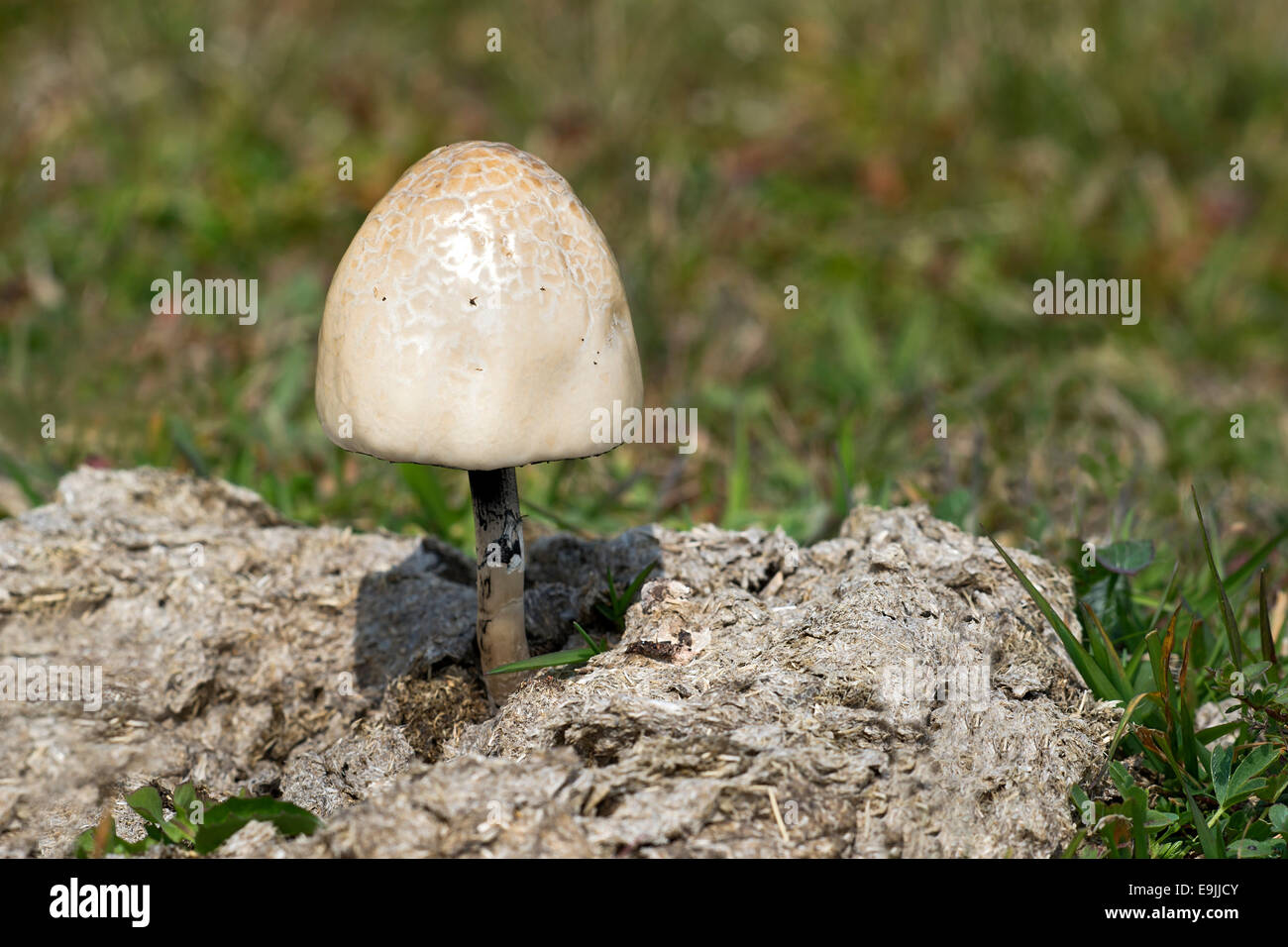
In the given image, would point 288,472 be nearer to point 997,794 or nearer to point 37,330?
point 37,330

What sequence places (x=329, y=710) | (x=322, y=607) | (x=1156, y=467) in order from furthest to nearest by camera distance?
(x=1156, y=467)
(x=322, y=607)
(x=329, y=710)

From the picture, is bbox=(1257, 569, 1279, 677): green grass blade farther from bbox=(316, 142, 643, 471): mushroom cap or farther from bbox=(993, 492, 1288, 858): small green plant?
bbox=(316, 142, 643, 471): mushroom cap

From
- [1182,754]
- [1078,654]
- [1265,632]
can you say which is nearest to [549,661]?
[1078,654]

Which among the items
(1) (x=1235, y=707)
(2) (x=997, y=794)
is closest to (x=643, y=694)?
(2) (x=997, y=794)

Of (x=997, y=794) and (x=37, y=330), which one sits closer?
(x=997, y=794)

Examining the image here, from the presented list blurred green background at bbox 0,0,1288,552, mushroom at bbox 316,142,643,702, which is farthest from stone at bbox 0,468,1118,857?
blurred green background at bbox 0,0,1288,552

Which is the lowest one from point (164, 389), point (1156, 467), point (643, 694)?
point (643, 694)

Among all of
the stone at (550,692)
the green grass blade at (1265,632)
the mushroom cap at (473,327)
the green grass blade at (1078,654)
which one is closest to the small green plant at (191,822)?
the stone at (550,692)
